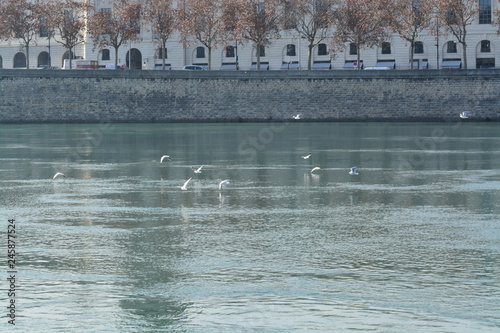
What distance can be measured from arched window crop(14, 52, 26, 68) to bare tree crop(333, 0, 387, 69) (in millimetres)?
34319

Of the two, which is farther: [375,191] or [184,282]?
[375,191]

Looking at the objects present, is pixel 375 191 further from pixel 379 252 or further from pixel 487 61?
pixel 487 61

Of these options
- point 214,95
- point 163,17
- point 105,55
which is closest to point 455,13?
point 214,95

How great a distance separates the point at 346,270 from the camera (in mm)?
17484

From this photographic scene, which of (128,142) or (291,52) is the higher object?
(291,52)

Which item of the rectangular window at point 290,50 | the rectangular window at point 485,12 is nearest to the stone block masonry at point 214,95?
the rectangular window at point 485,12

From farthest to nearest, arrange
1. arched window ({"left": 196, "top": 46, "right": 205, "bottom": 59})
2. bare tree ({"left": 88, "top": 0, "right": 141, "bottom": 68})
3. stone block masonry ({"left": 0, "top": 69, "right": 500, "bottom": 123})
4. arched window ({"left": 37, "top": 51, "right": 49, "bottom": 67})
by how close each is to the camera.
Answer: arched window ({"left": 37, "top": 51, "right": 49, "bottom": 67}) < arched window ({"left": 196, "top": 46, "right": 205, "bottom": 59}) < bare tree ({"left": 88, "top": 0, "right": 141, "bottom": 68}) < stone block masonry ({"left": 0, "top": 69, "right": 500, "bottom": 123})

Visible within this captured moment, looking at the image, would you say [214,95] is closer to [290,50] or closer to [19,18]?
[19,18]

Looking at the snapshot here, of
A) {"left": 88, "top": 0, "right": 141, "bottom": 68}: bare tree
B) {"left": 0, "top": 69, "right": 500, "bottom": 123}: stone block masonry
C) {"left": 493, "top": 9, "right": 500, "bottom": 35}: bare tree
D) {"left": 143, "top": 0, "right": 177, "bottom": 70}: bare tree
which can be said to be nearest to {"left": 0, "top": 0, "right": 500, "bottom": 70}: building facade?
{"left": 493, "top": 9, "right": 500, "bottom": 35}: bare tree

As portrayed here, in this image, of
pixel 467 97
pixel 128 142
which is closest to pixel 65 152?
pixel 128 142

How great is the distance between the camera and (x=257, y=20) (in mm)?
77562

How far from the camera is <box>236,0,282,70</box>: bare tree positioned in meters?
77.1

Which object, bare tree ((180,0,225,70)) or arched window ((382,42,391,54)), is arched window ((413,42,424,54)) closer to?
arched window ((382,42,391,54))

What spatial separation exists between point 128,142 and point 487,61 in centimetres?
4532
